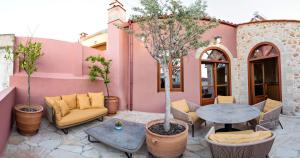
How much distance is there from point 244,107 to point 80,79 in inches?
217

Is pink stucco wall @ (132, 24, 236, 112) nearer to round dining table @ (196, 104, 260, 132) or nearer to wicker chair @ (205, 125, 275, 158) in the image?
round dining table @ (196, 104, 260, 132)

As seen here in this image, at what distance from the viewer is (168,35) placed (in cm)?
349

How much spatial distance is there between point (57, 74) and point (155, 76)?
3582 mm

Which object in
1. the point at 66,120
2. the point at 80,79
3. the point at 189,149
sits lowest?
the point at 189,149

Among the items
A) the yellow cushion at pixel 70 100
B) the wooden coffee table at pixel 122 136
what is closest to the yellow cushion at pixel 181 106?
the wooden coffee table at pixel 122 136

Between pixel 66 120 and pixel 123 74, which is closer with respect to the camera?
pixel 66 120

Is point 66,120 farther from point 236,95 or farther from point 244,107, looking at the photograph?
point 236,95

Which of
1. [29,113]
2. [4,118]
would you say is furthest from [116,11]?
[4,118]

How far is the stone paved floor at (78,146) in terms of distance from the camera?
3416mm

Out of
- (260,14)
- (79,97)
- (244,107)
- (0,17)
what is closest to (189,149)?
(244,107)

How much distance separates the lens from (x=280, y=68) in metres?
6.46

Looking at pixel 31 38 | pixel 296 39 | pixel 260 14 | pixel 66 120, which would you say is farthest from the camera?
pixel 260 14

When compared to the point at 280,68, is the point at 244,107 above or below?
below

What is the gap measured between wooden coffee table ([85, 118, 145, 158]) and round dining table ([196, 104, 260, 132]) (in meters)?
1.55
